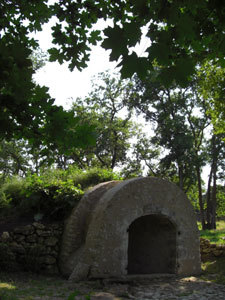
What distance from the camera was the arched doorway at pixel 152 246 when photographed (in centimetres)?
848

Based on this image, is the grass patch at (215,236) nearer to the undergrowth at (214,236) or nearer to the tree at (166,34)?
the undergrowth at (214,236)

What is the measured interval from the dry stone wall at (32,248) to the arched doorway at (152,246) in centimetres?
271

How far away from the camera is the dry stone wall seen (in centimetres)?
721

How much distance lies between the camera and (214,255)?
10219mm

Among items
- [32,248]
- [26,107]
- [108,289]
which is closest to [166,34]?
[26,107]

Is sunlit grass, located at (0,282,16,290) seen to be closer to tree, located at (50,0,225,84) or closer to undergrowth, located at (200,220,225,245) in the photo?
tree, located at (50,0,225,84)

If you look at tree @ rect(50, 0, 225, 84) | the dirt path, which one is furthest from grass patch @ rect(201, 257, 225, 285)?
tree @ rect(50, 0, 225, 84)

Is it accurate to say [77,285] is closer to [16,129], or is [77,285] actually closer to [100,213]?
[100,213]

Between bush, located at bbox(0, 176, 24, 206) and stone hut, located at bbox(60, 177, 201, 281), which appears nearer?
stone hut, located at bbox(60, 177, 201, 281)

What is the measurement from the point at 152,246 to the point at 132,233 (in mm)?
959

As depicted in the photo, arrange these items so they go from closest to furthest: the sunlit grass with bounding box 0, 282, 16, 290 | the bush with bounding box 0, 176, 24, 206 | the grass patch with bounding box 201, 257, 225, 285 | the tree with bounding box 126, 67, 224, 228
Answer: the sunlit grass with bounding box 0, 282, 16, 290
the grass patch with bounding box 201, 257, 225, 285
the bush with bounding box 0, 176, 24, 206
the tree with bounding box 126, 67, 224, 228

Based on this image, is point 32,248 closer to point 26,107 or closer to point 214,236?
point 26,107

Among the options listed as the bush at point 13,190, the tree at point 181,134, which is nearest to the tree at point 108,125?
the tree at point 181,134

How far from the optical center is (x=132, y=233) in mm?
9773
